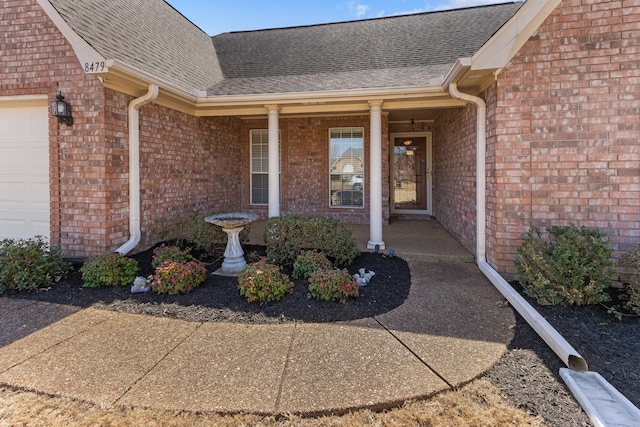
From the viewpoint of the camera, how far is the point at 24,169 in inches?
209

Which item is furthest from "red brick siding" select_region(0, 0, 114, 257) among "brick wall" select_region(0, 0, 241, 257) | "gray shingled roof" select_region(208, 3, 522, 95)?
"gray shingled roof" select_region(208, 3, 522, 95)

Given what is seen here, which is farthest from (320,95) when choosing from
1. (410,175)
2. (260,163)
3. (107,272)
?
(410,175)

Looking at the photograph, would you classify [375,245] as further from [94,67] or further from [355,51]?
[355,51]

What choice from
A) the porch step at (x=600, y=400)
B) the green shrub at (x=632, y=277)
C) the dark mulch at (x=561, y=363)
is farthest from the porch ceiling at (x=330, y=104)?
the porch step at (x=600, y=400)

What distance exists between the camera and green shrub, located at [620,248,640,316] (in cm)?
340

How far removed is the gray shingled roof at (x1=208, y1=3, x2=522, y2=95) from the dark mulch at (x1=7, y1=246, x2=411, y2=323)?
11.8 ft

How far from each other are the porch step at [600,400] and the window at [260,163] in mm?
8001

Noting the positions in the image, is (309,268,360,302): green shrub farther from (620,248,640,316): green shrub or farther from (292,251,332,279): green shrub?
(620,248,640,316): green shrub

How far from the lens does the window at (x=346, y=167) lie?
28.8ft

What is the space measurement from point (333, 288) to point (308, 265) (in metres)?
0.85

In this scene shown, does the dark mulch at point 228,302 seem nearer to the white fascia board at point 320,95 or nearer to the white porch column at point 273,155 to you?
the white porch column at point 273,155

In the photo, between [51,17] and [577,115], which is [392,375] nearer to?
[577,115]

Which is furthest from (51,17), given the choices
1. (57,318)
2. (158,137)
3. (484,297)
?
(484,297)

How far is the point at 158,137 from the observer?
593 cm
